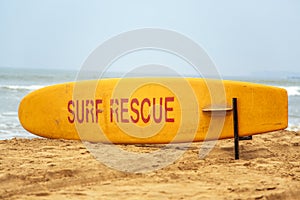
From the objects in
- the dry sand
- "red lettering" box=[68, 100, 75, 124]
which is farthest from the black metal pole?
"red lettering" box=[68, 100, 75, 124]

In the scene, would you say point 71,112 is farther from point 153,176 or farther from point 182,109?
point 153,176

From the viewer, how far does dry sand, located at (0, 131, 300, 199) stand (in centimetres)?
195

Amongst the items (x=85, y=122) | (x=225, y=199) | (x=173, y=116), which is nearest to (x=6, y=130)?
(x=85, y=122)

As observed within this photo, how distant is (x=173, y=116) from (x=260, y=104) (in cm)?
68

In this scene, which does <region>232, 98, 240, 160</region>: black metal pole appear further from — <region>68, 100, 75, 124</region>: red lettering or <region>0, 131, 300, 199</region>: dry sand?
<region>68, 100, 75, 124</region>: red lettering

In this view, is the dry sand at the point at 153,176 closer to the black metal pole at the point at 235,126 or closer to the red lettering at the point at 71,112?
the black metal pole at the point at 235,126

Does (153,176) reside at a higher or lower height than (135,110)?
lower

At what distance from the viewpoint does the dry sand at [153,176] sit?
1.95 meters

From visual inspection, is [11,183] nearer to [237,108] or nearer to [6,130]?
[237,108]

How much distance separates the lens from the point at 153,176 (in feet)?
7.52

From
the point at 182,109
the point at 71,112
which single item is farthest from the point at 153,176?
the point at 71,112

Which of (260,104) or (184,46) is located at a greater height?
(184,46)

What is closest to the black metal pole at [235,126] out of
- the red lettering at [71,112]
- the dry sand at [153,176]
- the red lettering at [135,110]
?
the dry sand at [153,176]

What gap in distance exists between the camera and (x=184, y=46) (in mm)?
3195
